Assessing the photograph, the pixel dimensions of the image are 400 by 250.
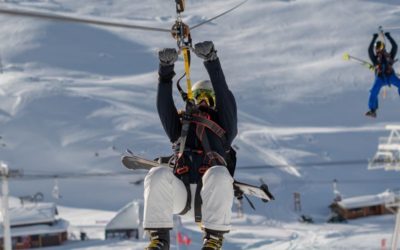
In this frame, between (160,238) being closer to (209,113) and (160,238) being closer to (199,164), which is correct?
(199,164)

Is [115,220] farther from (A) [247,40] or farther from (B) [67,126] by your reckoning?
(A) [247,40]

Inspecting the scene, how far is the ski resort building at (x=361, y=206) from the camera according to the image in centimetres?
4347

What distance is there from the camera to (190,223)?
4100cm

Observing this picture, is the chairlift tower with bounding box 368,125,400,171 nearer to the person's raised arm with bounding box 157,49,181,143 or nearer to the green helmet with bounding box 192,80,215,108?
the green helmet with bounding box 192,80,215,108

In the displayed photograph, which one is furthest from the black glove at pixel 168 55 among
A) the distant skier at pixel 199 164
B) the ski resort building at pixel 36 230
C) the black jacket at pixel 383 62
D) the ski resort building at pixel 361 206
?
the ski resort building at pixel 361 206

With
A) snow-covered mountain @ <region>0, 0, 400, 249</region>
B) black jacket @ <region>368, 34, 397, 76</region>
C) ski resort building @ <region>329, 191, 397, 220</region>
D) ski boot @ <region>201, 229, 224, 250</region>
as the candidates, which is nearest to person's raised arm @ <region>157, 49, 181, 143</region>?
ski boot @ <region>201, 229, 224, 250</region>

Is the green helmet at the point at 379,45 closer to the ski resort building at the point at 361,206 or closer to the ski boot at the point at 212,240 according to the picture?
the ski boot at the point at 212,240

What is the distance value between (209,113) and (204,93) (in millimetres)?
238

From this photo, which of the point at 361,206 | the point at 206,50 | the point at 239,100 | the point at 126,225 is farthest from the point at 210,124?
the point at 239,100

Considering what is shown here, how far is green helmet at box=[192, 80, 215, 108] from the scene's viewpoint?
7.35 meters

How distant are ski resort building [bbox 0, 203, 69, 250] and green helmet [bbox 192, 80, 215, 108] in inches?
1278

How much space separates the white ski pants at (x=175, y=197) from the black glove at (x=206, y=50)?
84 centimetres

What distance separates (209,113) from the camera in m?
7.20

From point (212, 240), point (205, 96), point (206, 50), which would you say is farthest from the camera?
point (205, 96)
